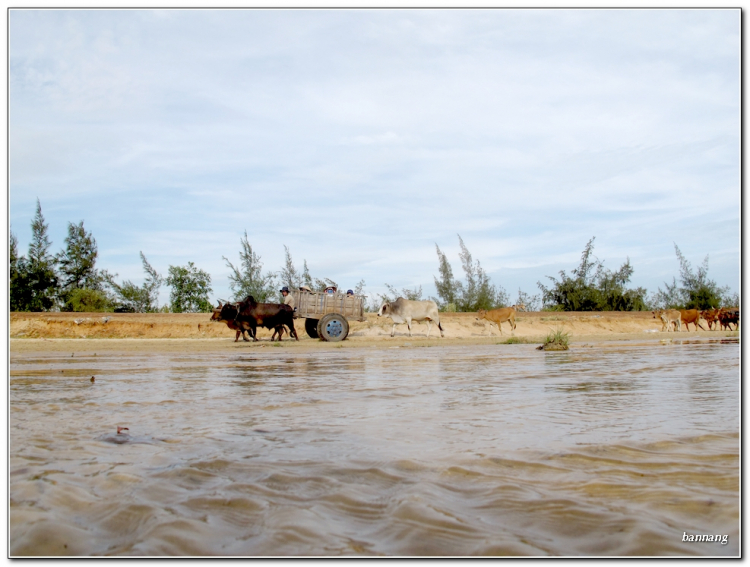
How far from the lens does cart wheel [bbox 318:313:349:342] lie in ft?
60.7

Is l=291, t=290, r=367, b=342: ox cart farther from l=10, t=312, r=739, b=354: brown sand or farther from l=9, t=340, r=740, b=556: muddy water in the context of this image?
l=9, t=340, r=740, b=556: muddy water

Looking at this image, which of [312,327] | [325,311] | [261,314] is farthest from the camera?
[312,327]

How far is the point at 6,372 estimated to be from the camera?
370cm

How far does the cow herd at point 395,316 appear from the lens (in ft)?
59.1

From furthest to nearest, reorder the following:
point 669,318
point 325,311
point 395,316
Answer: point 669,318, point 395,316, point 325,311

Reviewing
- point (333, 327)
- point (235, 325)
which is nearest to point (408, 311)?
point (333, 327)

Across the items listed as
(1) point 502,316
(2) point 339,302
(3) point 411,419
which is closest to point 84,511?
(3) point 411,419

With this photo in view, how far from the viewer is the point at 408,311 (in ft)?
69.7

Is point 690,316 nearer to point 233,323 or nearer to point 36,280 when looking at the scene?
point 233,323

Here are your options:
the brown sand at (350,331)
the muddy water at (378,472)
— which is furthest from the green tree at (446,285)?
the muddy water at (378,472)

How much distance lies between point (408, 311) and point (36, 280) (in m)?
14.6

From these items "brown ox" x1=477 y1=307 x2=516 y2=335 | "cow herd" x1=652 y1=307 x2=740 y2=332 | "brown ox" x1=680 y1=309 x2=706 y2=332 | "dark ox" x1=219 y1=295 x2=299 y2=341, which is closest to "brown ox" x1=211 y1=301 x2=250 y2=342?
"dark ox" x1=219 y1=295 x2=299 y2=341

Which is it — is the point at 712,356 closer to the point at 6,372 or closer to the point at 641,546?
the point at 641,546

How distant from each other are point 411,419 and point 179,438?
1638 mm
